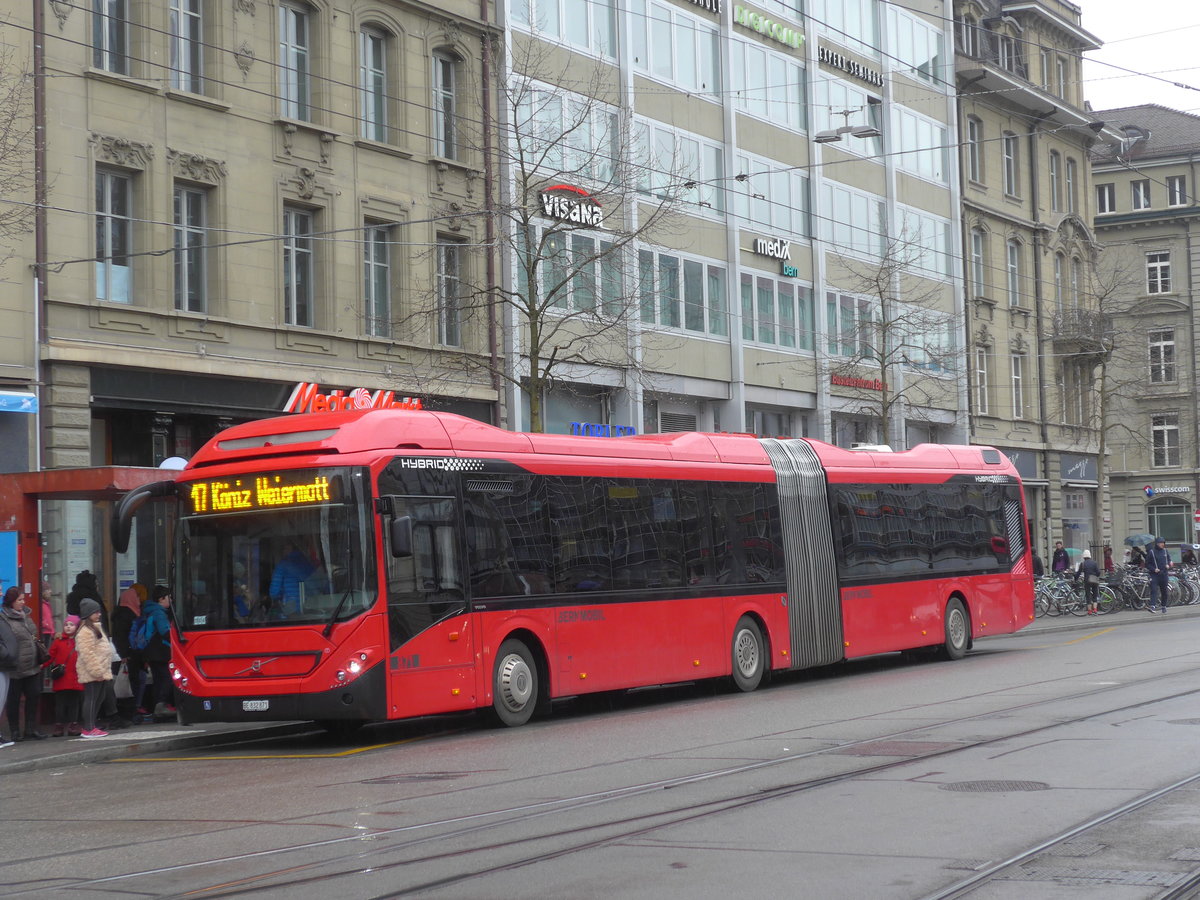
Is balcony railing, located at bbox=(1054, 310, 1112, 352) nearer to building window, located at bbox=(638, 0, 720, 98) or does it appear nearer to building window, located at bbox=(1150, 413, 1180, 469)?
building window, located at bbox=(638, 0, 720, 98)

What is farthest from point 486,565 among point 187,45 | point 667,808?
point 187,45

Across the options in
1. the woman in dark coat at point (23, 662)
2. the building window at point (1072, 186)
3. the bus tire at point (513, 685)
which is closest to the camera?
the woman in dark coat at point (23, 662)

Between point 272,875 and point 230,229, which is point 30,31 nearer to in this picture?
point 230,229

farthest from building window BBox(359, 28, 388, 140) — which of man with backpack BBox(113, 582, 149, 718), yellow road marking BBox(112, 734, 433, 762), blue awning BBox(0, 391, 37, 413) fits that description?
yellow road marking BBox(112, 734, 433, 762)

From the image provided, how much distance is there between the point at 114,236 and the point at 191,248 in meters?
1.36

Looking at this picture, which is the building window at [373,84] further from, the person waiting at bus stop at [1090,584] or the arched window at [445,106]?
the person waiting at bus stop at [1090,584]

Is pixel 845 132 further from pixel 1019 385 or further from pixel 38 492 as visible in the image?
pixel 38 492

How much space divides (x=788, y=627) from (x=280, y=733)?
7.23 m

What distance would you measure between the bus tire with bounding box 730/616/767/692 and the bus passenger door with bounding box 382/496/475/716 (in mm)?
5286

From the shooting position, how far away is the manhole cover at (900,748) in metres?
13.0

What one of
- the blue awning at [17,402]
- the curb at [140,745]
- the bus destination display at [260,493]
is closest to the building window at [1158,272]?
the blue awning at [17,402]

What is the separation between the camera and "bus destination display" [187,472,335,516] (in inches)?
616

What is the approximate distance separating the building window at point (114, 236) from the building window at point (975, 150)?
105 ft

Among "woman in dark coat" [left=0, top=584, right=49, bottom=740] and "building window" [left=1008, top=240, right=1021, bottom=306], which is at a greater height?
"building window" [left=1008, top=240, right=1021, bottom=306]
